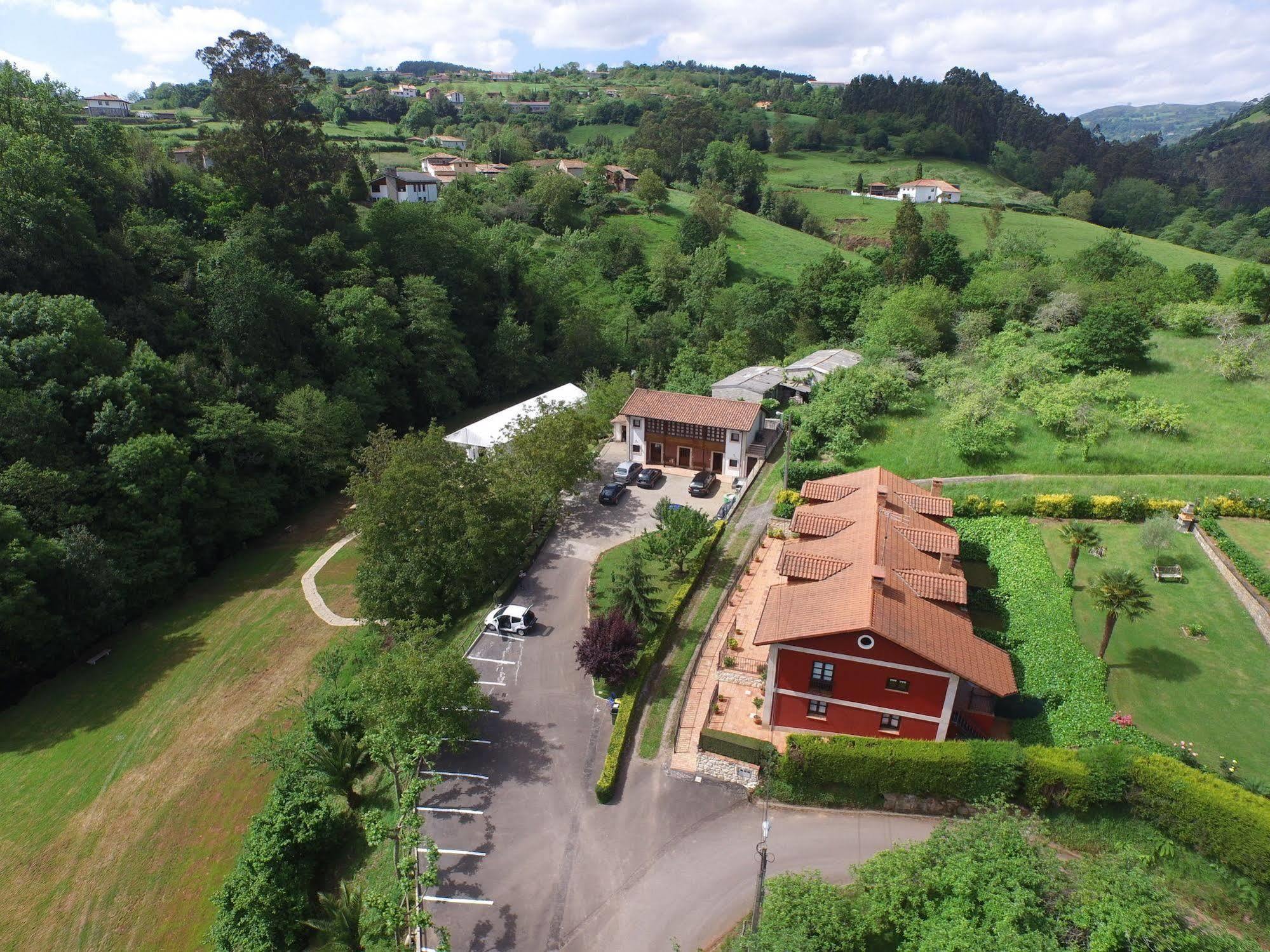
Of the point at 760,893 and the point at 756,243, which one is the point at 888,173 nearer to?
the point at 756,243

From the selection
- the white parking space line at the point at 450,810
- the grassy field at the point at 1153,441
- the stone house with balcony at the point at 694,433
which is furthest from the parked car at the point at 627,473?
the white parking space line at the point at 450,810

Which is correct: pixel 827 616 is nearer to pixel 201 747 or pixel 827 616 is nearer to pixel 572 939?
pixel 572 939

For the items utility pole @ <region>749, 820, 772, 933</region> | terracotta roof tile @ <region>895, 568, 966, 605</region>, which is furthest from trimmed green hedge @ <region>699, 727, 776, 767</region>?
terracotta roof tile @ <region>895, 568, 966, 605</region>

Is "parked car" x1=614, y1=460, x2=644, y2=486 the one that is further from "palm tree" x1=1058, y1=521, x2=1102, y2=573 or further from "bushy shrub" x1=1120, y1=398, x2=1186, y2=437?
"bushy shrub" x1=1120, y1=398, x2=1186, y2=437

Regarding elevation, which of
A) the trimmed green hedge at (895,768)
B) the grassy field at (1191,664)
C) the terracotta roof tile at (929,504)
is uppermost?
the terracotta roof tile at (929,504)

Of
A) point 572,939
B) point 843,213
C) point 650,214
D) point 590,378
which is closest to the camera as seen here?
point 572,939

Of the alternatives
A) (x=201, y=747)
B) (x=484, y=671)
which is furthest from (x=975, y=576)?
(x=201, y=747)

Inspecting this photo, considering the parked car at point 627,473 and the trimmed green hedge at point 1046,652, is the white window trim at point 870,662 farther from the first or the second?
the parked car at point 627,473
